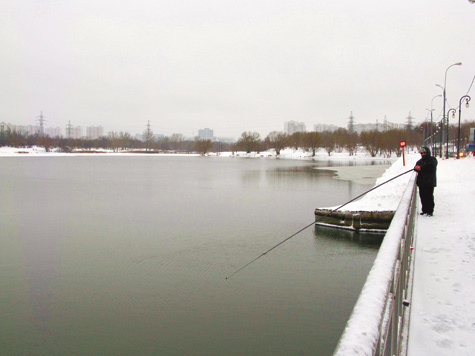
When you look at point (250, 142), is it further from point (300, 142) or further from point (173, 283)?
point (173, 283)

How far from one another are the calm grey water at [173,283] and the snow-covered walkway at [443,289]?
1.68 m

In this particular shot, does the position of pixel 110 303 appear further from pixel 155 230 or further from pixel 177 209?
pixel 177 209

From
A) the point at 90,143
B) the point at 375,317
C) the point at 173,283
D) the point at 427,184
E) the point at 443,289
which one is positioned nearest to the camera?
the point at 375,317

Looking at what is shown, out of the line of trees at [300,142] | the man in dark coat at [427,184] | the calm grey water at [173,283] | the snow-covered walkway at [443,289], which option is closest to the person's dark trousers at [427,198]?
the man in dark coat at [427,184]

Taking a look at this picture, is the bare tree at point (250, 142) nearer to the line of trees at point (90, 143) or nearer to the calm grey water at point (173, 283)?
the line of trees at point (90, 143)

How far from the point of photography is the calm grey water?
618cm

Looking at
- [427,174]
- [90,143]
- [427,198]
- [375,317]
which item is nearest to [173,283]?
[427,198]

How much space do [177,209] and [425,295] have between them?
1379 cm

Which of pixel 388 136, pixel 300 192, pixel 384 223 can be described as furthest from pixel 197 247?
pixel 388 136

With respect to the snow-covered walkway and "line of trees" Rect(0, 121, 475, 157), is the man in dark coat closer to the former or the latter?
the snow-covered walkway

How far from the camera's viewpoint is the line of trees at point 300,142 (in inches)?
3920

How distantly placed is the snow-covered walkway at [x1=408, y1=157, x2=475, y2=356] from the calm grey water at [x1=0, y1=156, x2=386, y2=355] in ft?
5.52

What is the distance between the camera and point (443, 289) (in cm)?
491

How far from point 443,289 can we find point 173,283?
17.0 ft
